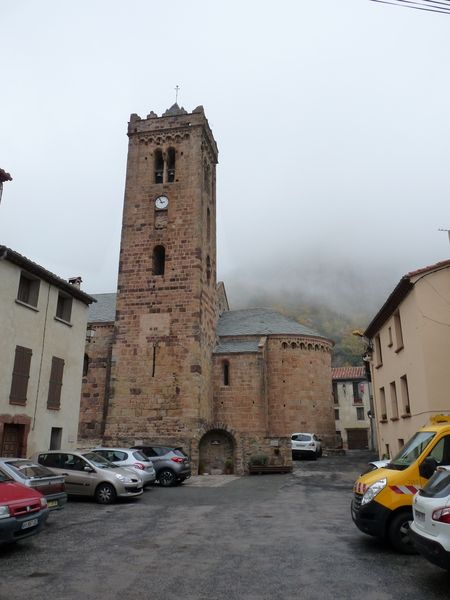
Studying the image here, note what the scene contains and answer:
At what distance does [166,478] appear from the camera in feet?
60.9

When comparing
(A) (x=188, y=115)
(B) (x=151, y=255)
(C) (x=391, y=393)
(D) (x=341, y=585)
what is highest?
(A) (x=188, y=115)

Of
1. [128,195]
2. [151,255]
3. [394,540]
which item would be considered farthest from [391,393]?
[128,195]

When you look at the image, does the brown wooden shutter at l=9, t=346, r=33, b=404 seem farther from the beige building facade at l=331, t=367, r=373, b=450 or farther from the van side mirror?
the beige building facade at l=331, t=367, r=373, b=450

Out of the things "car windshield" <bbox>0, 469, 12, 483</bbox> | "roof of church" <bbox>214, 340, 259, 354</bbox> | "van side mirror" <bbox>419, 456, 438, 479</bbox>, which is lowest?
"car windshield" <bbox>0, 469, 12, 483</bbox>

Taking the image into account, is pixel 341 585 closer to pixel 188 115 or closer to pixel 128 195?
pixel 128 195

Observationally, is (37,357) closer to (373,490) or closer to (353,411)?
(373,490)

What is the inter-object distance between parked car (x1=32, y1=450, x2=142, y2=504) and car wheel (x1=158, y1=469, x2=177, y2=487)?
4620 mm

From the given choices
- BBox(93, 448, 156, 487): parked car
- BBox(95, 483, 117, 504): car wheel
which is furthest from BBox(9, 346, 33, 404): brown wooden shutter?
A: BBox(95, 483, 117, 504): car wheel

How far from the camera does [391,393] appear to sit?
1884 cm

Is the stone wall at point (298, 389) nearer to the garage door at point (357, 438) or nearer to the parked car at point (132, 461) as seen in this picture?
the parked car at point (132, 461)

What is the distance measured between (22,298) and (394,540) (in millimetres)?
13798

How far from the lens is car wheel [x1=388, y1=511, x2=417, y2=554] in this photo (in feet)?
25.3

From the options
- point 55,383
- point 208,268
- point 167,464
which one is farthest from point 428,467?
point 208,268

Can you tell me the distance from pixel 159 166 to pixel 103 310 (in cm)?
1071
